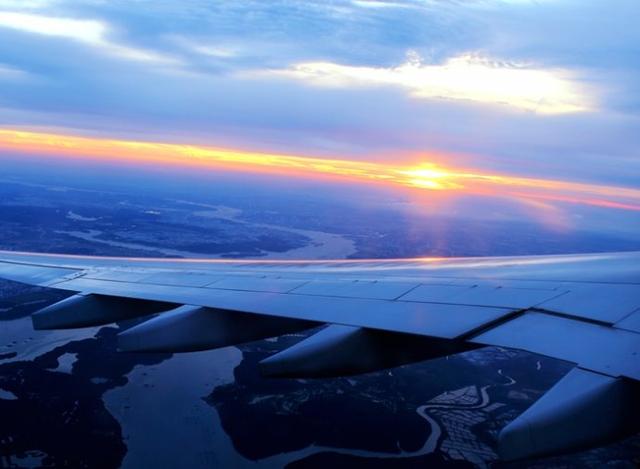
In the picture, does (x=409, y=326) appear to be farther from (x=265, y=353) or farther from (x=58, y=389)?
(x=265, y=353)

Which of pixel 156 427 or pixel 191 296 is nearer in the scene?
pixel 191 296

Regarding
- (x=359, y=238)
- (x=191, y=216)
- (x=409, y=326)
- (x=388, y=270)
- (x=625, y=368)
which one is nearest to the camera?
(x=625, y=368)

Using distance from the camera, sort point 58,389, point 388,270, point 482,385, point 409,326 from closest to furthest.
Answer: point 409,326
point 388,270
point 58,389
point 482,385

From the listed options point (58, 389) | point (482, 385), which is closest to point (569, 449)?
point (482, 385)

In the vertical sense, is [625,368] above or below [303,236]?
above

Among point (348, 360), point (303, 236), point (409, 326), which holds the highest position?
point (409, 326)

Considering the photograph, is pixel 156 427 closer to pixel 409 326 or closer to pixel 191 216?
pixel 409 326

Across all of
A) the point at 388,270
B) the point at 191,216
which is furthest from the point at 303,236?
the point at 388,270
